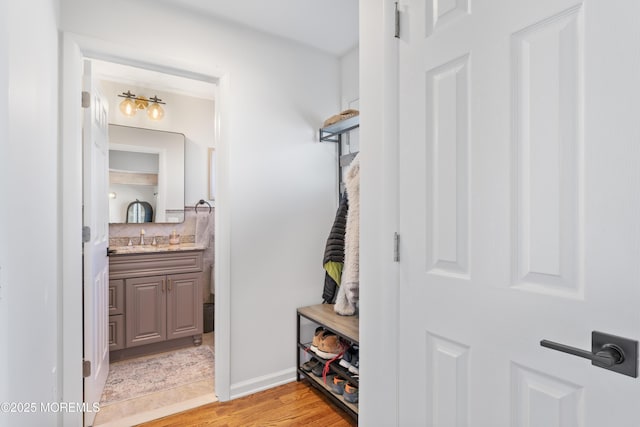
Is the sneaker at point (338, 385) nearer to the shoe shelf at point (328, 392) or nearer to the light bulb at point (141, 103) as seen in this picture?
the shoe shelf at point (328, 392)

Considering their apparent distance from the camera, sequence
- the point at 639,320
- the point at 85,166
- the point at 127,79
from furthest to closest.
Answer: the point at 127,79
the point at 85,166
the point at 639,320

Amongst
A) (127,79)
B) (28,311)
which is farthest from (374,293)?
(127,79)

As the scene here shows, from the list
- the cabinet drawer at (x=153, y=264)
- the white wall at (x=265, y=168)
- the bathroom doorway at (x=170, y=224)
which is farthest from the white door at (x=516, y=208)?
the cabinet drawer at (x=153, y=264)

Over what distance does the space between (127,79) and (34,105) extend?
231 centimetres

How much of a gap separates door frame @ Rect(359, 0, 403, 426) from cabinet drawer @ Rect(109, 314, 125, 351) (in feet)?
7.38

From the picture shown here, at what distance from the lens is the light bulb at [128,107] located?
10.5ft

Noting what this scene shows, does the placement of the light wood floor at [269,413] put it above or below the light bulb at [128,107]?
below

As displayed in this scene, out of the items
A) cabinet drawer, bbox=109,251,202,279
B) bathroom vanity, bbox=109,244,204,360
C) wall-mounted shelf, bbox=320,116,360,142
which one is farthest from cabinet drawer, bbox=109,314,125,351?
wall-mounted shelf, bbox=320,116,360,142

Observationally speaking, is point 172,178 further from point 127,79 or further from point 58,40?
point 58,40

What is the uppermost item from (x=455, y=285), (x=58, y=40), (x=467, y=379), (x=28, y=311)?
(x=58, y=40)

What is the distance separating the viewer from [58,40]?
1714mm

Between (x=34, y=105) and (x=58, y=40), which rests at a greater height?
(x=58, y=40)

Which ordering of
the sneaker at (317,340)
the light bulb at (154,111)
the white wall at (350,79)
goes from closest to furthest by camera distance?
the sneaker at (317,340) → the white wall at (350,79) → the light bulb at (154,111)

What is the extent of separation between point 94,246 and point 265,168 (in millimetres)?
1129
